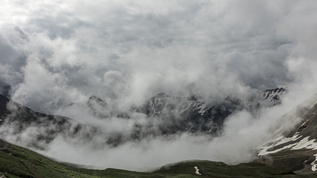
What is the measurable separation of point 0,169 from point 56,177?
31.0 meters

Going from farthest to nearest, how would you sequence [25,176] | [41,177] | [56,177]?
1. [56,177]
2. [41,177]
3. [25,176]

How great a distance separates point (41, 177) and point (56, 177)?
58.7ft

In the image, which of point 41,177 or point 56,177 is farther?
point 56,177

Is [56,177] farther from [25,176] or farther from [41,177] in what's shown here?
[25,176]

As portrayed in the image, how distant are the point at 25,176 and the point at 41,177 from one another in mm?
9265

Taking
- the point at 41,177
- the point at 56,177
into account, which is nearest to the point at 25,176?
the point at 41,177

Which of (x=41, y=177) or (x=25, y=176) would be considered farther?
(x=41, y=177)

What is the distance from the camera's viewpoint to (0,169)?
399ft

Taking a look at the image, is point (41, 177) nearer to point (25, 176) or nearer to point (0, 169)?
point (25, 176)

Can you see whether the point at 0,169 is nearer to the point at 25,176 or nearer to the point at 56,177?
the point at 25,176

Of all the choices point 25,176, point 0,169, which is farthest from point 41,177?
point 0,169

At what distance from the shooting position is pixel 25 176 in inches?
4747

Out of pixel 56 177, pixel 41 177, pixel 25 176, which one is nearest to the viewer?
pixel 25 176

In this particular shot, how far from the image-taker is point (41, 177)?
422 ft
